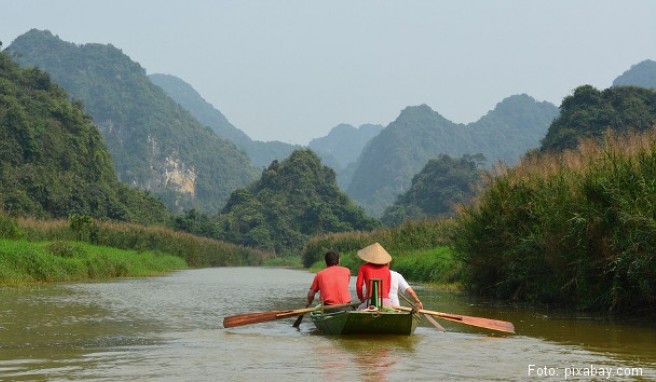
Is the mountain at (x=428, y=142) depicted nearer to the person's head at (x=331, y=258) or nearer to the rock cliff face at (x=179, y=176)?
the rock cliff face at (x=179, y=176)

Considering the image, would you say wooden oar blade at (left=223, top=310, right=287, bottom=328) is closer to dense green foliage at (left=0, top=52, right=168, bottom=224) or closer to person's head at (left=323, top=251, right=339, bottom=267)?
person's head at (left=323, top=251, right=339, bottom=267)

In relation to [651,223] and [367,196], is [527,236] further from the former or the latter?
Answer: [367,196]

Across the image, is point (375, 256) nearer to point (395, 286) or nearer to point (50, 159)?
point (395, 286)

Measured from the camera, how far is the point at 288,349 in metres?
9.58

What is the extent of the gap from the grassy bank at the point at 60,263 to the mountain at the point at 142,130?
284 feet

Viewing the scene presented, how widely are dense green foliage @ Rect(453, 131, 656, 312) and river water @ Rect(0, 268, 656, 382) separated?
66 cm

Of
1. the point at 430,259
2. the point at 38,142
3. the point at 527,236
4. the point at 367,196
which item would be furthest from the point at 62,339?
the point at 367,196

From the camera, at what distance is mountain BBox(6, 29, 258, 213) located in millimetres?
120625

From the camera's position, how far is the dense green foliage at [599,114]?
48.0 meters

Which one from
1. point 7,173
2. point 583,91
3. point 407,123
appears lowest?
point 7,173

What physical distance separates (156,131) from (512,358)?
119450 millimetres

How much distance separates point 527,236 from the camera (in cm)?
1584

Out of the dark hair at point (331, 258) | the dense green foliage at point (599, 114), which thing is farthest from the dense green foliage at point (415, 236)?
the dense green foliage at point (599, 114)

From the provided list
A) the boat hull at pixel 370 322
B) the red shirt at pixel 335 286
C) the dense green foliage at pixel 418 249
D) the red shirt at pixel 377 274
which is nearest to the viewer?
the boat hull at pixel 370 322
